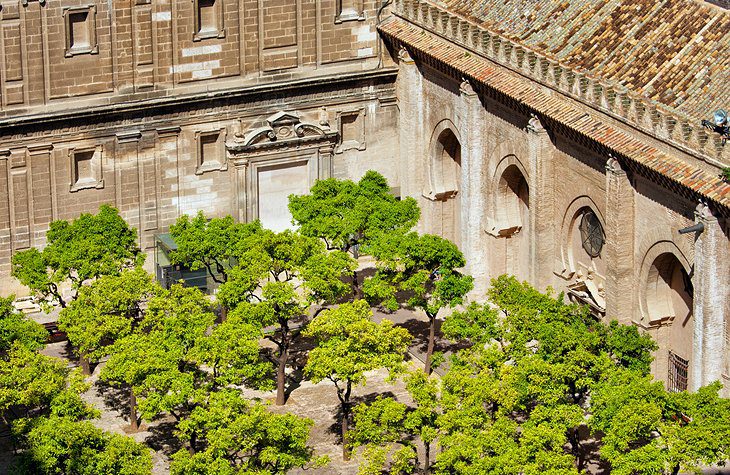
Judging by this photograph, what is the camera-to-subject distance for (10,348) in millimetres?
85062

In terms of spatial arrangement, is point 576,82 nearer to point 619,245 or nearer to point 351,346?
point 619,245

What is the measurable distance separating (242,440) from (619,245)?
64.2 ft

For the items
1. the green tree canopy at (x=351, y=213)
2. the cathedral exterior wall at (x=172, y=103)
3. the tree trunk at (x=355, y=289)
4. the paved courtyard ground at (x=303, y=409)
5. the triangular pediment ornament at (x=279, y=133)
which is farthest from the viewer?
the triangular pediment ornament at (x=279, y=133)

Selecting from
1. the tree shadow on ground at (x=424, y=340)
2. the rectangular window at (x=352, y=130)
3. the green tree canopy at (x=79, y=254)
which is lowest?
the tree shadow on ground at (x=424, y=340)

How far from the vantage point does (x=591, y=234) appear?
91812 millimetres

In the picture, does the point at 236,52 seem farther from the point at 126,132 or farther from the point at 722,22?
the point at 722,22

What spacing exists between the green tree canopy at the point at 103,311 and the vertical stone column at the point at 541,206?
56.5 ft

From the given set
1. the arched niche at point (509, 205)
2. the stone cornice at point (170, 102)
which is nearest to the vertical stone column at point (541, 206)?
the arched niche at point (509, 205)

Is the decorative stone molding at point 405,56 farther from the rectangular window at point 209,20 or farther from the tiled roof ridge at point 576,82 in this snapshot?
the rectangular window at point 209,20

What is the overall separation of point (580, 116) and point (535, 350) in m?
9.92

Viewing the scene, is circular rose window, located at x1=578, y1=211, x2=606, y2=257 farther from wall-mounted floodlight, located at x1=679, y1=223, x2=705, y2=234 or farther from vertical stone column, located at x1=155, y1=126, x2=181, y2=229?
vertical stone column, located at x1=155, y1=126, x2=181, y2=229

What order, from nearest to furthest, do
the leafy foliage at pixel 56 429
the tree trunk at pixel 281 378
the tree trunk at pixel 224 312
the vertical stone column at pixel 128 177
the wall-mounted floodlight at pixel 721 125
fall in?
the leafy foliage at pixel 56 429 < the wall-mounted floodlight at pixel 721 125 < the tree trunk at pixel 281 378 < the tree trunk at pixel 224 312 < the vertical stone column at pixel 128 177

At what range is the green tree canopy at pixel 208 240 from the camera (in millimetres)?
95125

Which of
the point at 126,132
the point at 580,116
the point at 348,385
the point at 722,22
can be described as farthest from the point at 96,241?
the point at 722,22
